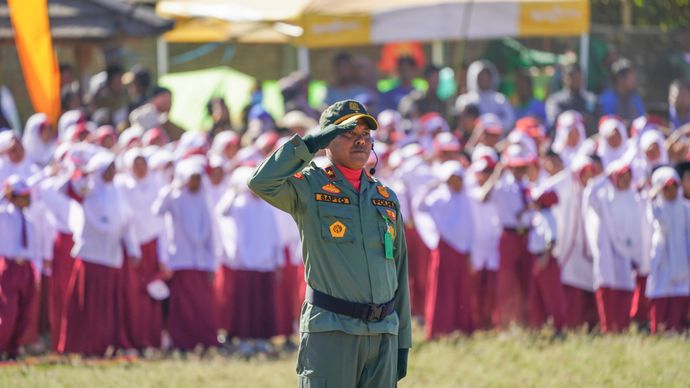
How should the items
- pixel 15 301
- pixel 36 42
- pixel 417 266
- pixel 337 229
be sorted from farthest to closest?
1. pixel 417 266
2. pixel 36 42
3. pixel 15 301
4. pixel 337 229

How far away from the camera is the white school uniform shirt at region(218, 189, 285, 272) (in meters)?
14.2

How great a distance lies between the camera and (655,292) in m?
13.3

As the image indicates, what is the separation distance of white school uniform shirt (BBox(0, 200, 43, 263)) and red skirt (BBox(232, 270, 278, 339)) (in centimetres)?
203

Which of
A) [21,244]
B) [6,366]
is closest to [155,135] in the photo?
[21,244]

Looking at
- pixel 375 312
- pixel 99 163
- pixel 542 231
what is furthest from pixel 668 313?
pixel 375 312

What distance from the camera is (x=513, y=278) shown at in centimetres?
1424

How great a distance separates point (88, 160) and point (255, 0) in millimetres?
6648

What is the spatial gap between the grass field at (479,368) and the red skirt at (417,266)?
2.24 m

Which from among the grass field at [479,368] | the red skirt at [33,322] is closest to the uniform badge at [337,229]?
the grass field at [479,368]

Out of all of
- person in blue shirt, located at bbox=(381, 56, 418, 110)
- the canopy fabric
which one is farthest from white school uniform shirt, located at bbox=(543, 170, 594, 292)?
person in blue shirt, located at bbox=(381, 56, 418, 110)

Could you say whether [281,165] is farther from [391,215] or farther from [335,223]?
[391,215]

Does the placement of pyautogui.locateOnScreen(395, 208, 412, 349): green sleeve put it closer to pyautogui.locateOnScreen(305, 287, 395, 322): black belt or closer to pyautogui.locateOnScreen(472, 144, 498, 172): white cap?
pyautogui.locateOnScreen(305, 287, 395, 322): black belt

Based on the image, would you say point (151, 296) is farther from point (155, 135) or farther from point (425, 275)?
point (425, 275)

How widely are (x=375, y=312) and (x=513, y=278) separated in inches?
278
